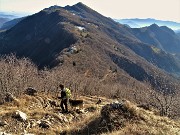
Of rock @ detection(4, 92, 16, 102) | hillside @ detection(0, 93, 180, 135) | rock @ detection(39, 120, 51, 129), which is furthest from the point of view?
rock @ detection(4, 92, 16, 102)

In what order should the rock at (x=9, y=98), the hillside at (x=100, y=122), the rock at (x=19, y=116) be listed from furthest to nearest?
the rock at (x=9, y=98)
the rock at (x=19, y=116)
the hillside at (x=100, y=122)

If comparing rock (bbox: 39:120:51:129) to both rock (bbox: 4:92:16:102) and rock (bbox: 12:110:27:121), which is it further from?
rock (bbox: 4:92:16:102)

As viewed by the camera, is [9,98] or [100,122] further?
[9,98]

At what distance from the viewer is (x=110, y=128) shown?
759 inches

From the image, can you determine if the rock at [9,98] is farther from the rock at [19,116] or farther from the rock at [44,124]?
the rock at [44,124]

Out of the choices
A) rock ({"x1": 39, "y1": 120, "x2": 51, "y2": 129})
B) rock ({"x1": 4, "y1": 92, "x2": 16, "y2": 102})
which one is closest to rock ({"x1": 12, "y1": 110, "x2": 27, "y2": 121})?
rock ({"x1": 39, "y1": 120, "x2": 51, "y2": 129})

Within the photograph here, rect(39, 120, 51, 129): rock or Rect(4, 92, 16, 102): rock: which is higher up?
Rect(4, 92, 16, 102): rock

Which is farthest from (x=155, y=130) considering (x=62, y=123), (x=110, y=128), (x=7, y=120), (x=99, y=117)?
(x=7, y=120)

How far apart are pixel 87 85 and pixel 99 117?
115399 mm

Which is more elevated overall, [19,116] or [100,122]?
[100,122]

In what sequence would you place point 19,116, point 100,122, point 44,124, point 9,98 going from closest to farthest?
1. point 100,122
2. point 44,124
3. point 19,116
4. point 9,98

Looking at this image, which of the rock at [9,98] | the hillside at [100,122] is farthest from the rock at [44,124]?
the rock at [9,98]

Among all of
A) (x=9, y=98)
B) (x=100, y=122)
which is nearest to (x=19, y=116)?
(x=9, y=98)

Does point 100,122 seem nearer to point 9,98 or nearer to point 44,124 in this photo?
point 44,124
